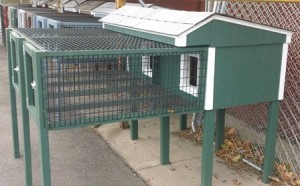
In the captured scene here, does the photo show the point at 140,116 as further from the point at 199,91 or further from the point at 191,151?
the point at 191,151

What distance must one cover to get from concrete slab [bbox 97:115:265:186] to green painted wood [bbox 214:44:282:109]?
868 millimetres

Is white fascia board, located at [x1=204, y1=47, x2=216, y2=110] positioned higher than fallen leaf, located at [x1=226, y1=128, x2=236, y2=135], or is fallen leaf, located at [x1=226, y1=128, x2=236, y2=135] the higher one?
white fascia board, located at [x1=204, y1=47, x2=216, y2=110]

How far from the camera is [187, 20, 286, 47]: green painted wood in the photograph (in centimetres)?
260

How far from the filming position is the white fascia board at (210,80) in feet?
8.75

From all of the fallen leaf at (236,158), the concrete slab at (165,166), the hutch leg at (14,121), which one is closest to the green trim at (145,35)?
the hutch leg at (14,121)

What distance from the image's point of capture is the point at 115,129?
15.4ft

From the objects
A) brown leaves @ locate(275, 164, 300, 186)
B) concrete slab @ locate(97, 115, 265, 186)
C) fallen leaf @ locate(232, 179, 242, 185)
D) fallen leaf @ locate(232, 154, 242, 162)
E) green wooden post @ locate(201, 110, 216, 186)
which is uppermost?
green wooden post @ locate(201, 110, 216, 186)

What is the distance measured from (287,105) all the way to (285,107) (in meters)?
0.12

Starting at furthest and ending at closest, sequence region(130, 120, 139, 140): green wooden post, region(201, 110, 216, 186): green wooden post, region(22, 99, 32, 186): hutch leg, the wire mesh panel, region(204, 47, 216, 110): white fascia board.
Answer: region(130, 120, 139, 140): green wooden post → region(22, 99, 32, 186): hutch leg → region(201, 110, 216, 186): green wooden post → region(204, 47, 216, 110): white fascia board → the wire mesh panel

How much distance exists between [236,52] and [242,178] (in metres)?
1.27

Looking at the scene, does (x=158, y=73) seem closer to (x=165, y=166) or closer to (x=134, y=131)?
(x=165, y=166)

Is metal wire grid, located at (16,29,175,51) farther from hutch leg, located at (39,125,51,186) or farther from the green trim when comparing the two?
hutch leg, located at (39,125,51,186)

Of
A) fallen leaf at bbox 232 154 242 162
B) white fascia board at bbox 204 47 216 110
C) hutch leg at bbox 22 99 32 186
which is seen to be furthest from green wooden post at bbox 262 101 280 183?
hutch leg at bbox 22 99 32 186

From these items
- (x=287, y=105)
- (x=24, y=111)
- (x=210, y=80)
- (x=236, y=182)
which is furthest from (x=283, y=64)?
(x=24, y=111)
